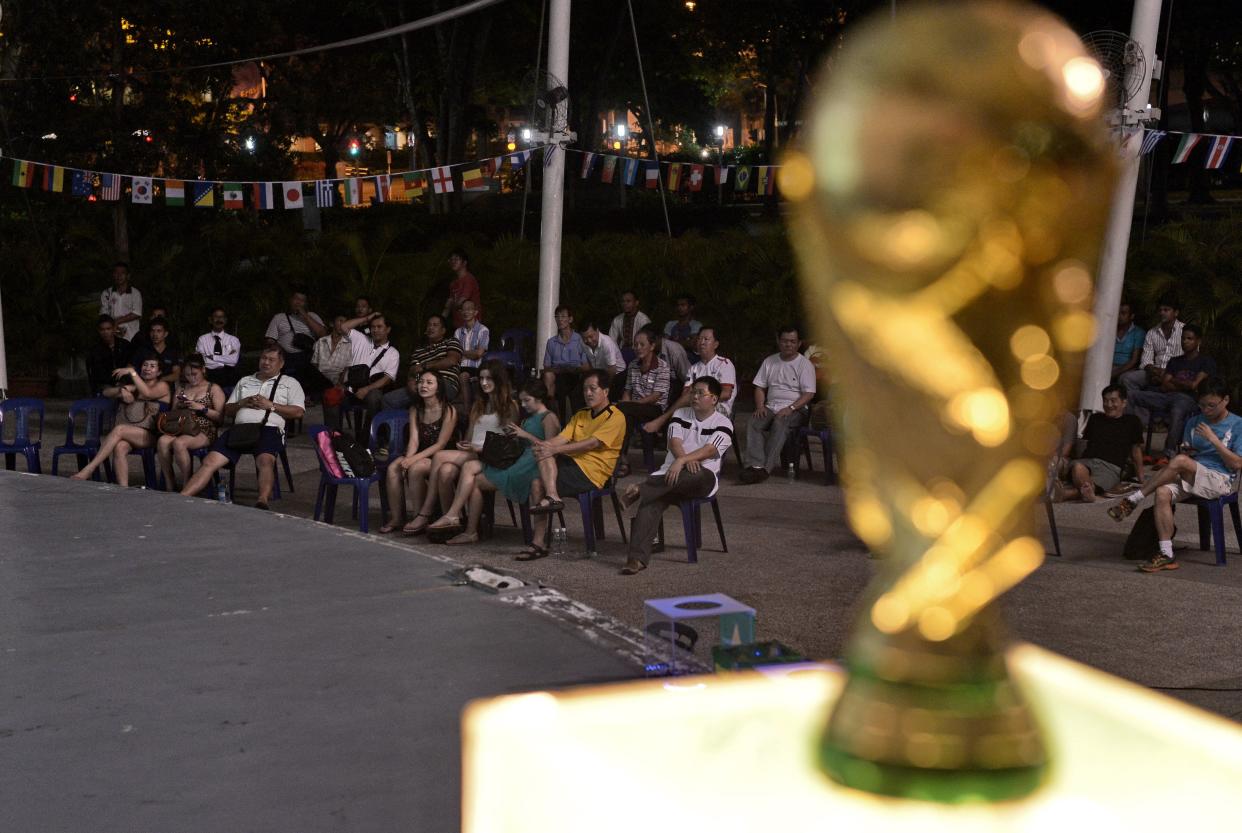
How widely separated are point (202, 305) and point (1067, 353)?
17743 millimetres

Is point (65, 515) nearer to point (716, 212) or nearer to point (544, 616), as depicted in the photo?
point (544, 616)

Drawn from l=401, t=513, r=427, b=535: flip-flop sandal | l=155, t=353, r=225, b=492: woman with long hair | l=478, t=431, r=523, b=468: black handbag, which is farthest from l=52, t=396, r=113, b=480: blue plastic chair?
l=478, t=431, r=523, b=468: black handbag

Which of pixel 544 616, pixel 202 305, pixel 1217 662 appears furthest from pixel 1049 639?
pixel 202 305

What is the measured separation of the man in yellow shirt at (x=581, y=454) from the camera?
344 inches

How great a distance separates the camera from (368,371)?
12.7m

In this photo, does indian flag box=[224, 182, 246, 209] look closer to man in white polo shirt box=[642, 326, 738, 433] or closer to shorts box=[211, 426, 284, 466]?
shorts box=[211, 426, 284, 466]

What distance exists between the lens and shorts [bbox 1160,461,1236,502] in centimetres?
816

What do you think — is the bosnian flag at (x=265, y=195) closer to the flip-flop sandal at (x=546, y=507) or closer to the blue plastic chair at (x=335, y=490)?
the blue plastic chair at (x=335, y=490)

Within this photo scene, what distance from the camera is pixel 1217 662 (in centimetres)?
596

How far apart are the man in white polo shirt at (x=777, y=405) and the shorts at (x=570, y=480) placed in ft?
8.33

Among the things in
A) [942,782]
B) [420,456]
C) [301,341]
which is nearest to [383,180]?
[301,341]

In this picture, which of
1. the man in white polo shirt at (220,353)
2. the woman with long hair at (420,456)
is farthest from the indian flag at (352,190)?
the woman with long hair at (420,456)

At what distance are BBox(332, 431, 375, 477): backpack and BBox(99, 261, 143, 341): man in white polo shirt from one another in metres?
6.80

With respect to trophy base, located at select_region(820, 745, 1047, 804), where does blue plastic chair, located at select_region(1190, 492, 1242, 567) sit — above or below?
below
